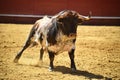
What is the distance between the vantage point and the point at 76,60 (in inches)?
250

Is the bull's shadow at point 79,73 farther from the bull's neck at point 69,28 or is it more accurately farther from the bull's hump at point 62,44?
the bull's neck at point 69,28

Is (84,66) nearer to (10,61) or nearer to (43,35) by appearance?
(43,35)

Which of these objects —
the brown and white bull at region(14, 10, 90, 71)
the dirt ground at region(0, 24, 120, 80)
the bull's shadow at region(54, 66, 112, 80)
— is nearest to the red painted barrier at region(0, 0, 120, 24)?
the dirt ground at region(0, 24, 120, 80)

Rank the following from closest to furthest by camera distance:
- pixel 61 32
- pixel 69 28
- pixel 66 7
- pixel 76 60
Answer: pixel 69 28 → pixel 61 32 → pixel 76 60 → pixel 66 7

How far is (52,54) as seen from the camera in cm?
557

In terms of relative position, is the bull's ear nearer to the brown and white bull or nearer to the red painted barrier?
the brown and white bull

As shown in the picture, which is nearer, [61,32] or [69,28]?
[69,28]

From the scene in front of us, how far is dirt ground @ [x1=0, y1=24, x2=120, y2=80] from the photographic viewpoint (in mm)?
5234

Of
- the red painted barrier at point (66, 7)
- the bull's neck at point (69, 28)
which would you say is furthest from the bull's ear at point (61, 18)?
the red painted barrier at point (66, 7)

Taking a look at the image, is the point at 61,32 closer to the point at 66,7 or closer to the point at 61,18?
the point at 61,18

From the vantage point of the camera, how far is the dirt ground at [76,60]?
5.23m

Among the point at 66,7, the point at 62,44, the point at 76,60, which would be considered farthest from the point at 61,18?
the point at 66,7

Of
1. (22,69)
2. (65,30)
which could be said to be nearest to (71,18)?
(65,30)

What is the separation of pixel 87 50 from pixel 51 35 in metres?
2.03
